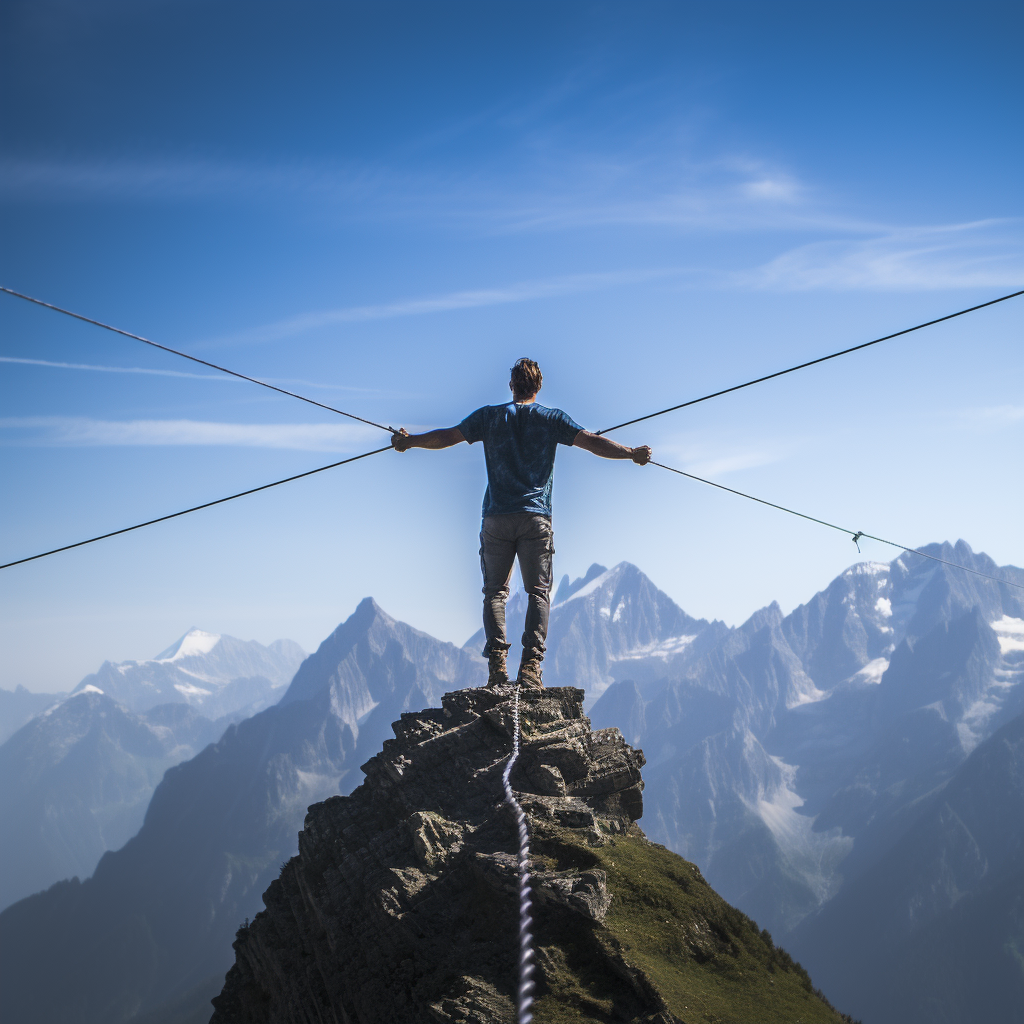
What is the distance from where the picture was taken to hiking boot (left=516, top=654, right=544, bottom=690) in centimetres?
1282

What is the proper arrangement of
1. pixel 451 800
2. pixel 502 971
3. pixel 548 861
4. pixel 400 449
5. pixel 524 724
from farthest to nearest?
pixel 400 449, pixel 524 724, pixel 451 800, pixel 548 861, pixel 502 971

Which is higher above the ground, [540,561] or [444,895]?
[540,561]

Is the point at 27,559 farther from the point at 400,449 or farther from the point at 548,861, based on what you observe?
the point at 548,861

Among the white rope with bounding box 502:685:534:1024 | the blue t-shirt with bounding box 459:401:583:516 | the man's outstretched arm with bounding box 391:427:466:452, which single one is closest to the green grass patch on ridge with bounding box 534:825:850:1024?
the white rope with bounding box 502:685:534:1024

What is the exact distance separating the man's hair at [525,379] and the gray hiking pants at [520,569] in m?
1.93

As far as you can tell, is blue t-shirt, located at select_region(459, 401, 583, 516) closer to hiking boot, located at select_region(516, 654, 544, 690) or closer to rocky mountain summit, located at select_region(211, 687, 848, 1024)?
hiking boot, located at select_region(516, 654, 544, 690)

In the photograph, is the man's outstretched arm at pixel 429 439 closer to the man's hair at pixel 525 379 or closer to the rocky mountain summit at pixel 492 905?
the man's hair at pixel 525 379

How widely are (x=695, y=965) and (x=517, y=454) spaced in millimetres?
7176

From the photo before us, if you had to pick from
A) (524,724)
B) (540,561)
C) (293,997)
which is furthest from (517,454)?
(293,997)

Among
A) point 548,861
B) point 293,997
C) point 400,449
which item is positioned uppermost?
point 400,449

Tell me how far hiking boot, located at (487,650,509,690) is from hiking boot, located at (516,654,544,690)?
29 centimetres

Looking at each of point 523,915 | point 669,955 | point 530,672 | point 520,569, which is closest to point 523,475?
point 520,569

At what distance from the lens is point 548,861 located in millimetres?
9008

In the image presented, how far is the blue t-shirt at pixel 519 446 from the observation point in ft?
40.0
